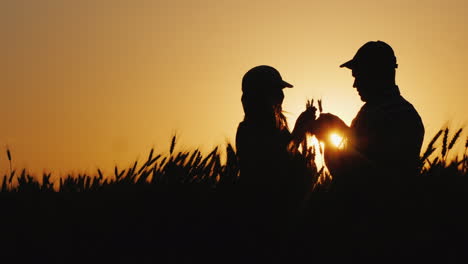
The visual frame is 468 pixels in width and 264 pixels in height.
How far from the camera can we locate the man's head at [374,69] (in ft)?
12.7

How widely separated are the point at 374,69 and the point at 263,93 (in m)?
0.82

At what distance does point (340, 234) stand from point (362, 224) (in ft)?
0.32

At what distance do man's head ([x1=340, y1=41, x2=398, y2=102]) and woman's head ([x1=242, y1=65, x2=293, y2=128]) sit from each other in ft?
1.70

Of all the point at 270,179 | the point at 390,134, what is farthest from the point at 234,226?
the point at 390,134

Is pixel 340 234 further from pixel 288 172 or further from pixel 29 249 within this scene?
pixel 29 249

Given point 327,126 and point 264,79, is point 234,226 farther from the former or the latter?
point 264,79

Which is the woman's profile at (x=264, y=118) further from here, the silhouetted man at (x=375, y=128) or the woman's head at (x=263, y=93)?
the silhouetted man at (x=375, y=128)

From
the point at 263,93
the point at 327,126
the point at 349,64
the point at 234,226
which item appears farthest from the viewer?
the point at 349,64

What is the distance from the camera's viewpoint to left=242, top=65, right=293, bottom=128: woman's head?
3914mm

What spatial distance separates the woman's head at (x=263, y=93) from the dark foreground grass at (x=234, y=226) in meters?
1.44

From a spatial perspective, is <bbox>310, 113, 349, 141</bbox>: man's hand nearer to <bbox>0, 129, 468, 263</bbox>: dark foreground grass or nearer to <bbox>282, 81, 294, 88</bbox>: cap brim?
<bbox>282, 81, 294, 88</bbox>: cap brim

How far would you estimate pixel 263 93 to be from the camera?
3895 mm

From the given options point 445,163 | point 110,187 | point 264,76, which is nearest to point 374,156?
point 445,163

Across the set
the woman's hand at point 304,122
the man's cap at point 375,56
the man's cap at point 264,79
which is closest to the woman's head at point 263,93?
the man's cap at point 264,79
